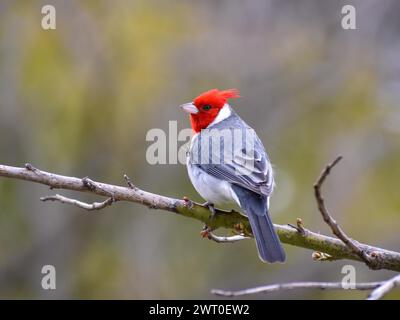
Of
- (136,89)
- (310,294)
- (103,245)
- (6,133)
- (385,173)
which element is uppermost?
(136,89)

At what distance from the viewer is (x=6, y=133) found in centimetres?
1019

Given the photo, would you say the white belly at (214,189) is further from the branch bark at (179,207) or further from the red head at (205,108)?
the red head at (205,108)

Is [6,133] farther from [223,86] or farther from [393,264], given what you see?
[393,264]

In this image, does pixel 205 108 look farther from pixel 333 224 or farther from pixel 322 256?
pixel 333 224

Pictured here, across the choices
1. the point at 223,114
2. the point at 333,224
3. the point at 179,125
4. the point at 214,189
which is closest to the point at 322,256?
the point at 333,224

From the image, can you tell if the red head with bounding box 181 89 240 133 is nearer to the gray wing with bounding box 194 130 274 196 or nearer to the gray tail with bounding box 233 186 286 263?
the gray wing with bounding box 194 130 274 196

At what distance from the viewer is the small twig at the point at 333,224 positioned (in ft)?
11.0

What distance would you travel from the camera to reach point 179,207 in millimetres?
4688

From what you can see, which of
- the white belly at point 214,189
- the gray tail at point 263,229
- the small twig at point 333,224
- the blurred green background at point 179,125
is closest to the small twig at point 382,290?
the small twig at point 333,224

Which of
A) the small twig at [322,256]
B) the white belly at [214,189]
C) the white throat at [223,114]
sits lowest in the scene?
the small twig at [322,256]

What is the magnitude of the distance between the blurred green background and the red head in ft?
11.5

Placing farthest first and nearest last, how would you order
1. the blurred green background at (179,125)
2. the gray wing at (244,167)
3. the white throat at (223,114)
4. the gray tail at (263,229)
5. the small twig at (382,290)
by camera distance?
the blurred green background at (179,125), the white throat at (223,114), the gray wing at (244,167), the gray tail at (263,229), the small twig at (382,290)

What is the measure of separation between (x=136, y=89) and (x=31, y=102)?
1.65 metres
